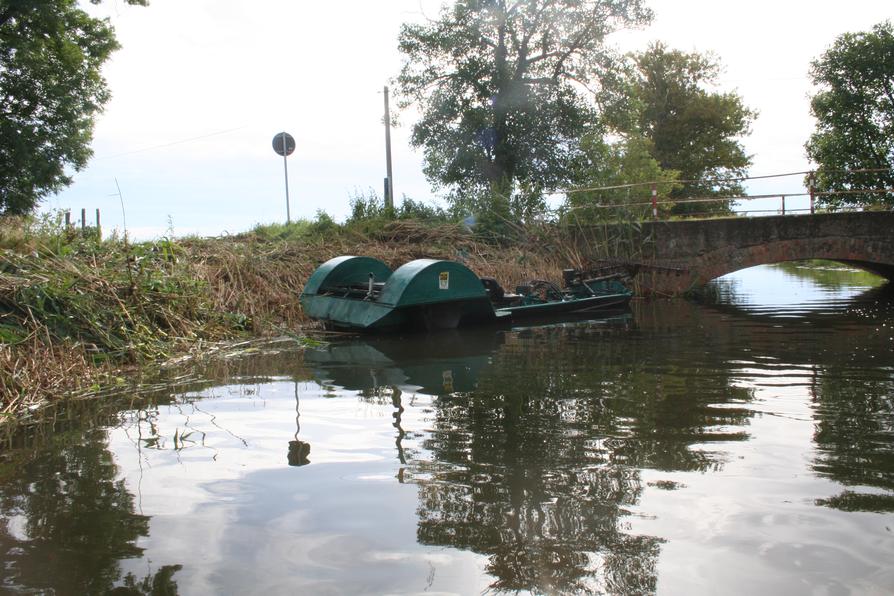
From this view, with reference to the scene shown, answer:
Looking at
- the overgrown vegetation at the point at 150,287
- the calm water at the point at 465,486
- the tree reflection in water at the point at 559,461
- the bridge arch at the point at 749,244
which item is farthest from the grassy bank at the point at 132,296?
the bridge arch at the point at 749,244

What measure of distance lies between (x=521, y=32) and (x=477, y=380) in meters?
21.9

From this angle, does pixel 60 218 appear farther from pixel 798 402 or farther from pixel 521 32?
pixel 521 32

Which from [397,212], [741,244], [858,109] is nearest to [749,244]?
[741,244]

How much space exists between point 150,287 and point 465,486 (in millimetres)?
6698

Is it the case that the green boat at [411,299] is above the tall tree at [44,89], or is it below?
below

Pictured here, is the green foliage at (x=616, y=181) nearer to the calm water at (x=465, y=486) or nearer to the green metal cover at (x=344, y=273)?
the green metal cover at (x=344, y=273)

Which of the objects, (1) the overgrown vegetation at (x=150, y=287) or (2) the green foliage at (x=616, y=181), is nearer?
(1) the overgrown vegetation at (x=150, y=287)

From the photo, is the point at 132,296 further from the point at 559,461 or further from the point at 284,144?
the point at 284,144

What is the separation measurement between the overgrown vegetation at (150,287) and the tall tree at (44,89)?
12717 mm

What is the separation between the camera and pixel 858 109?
3241 centimetres

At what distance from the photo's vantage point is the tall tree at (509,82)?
26047mm

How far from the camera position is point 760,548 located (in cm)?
308

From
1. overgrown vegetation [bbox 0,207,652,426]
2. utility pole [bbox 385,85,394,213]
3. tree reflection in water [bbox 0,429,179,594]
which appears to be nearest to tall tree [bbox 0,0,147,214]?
utility pole [bbox 385,85,394,213]

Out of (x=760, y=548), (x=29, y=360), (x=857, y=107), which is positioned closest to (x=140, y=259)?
(x=29, y=360)
